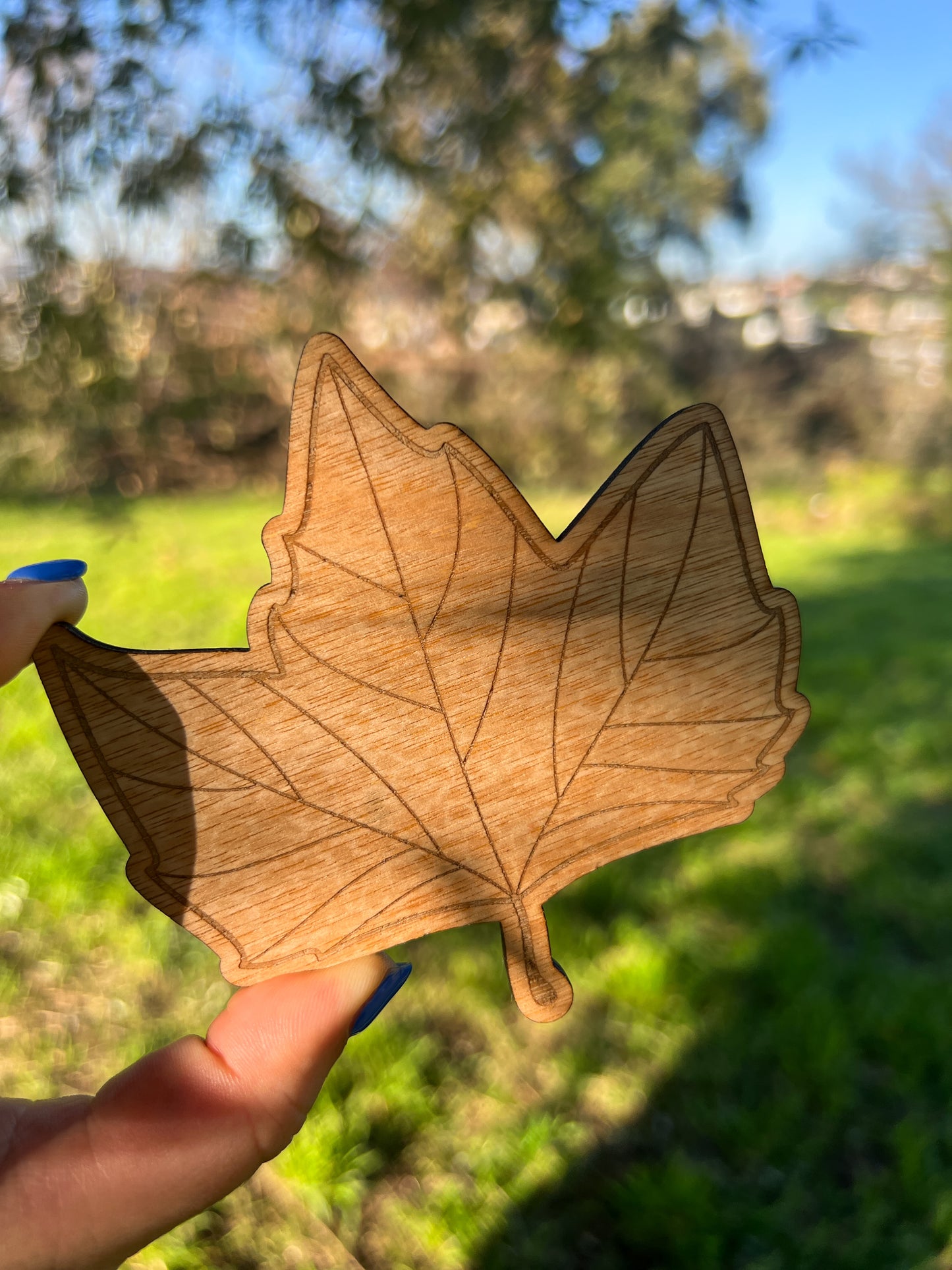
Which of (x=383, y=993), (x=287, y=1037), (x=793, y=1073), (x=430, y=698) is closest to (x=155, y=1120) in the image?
(x=287, y=1037)

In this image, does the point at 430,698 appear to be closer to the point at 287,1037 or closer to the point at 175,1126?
the point at 287,1037

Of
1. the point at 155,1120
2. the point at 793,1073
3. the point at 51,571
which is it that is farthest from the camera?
the point at 793,1073

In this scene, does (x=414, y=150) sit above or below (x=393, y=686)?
above

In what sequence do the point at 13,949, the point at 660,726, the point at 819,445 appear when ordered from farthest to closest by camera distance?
1. the point at 819,445
2. the point at 13,949
3. the point at 660,726

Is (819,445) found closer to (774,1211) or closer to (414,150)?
(414,150)

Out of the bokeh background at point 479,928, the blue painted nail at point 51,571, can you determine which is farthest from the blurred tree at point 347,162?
the blue painted nail at point 51,571

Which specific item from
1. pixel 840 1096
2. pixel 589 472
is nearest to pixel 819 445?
pixel 589 472
